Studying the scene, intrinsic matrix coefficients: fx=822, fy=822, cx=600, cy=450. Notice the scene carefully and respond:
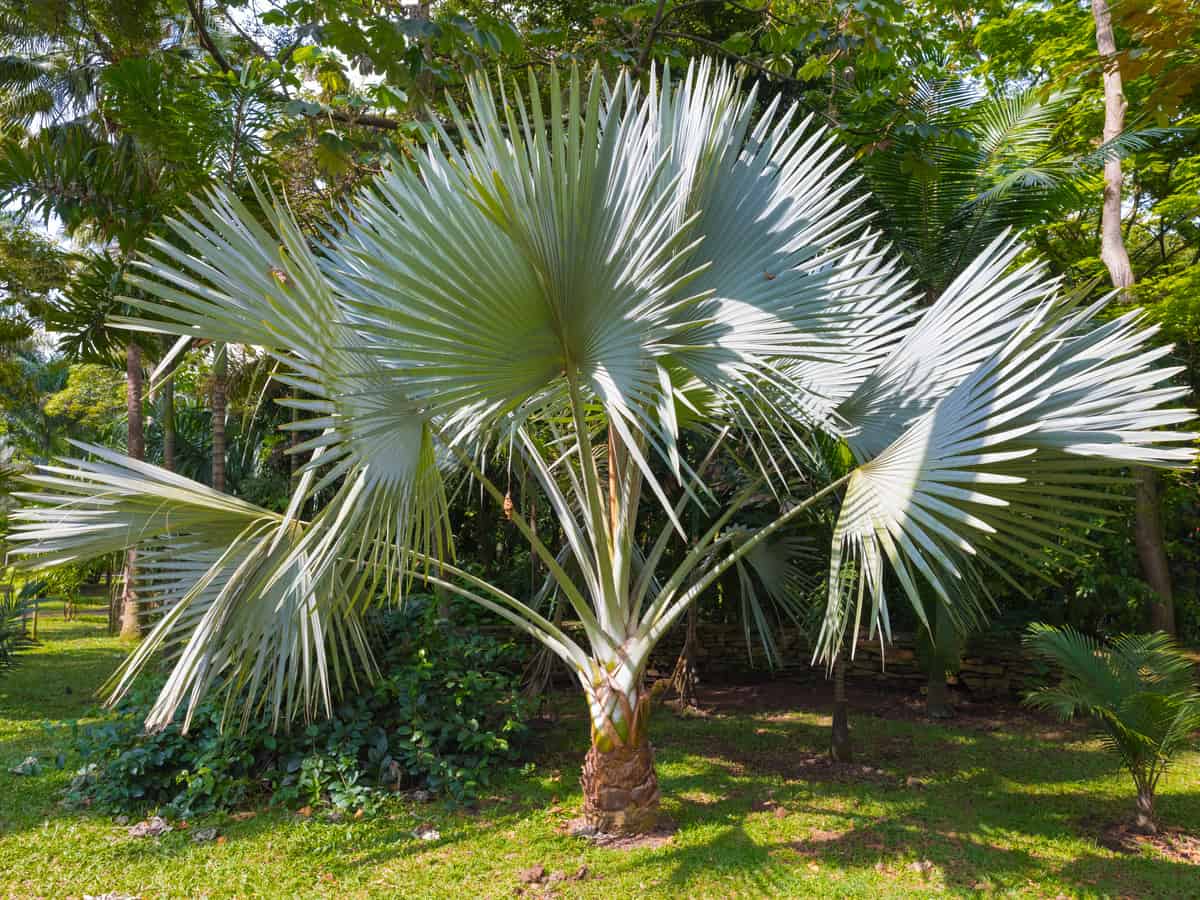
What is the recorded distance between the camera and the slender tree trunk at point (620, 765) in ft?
14.9

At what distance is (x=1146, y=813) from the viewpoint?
472cm

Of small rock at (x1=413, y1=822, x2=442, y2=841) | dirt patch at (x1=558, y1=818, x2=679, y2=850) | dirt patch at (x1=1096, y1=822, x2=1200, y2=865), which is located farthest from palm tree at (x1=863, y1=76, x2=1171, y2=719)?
small rock at (x1=413, y1=822, x2=442, y2=841)

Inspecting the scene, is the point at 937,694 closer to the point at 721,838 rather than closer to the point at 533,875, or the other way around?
the point at 721,838

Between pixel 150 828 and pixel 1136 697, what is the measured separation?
563 centimetres

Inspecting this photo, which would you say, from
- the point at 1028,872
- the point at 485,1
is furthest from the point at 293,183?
the point at 1028,872

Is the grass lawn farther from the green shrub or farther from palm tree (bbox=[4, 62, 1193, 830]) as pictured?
→ palm tree (bbox=[4, 62, 1193, 830])

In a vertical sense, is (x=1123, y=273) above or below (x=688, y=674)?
above

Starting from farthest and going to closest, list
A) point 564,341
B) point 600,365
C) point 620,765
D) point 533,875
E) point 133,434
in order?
point 133,434
point 620,765
point 533,875
point 564,341
point 600,365

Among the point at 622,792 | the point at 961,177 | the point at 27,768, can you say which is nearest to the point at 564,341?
the point at 622,792

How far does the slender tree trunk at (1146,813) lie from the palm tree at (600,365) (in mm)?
2102

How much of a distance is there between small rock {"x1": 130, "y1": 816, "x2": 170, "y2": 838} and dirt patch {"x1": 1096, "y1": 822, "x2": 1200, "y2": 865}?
540 centimetres

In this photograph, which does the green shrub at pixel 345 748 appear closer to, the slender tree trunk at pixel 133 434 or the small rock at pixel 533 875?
the small rock at pixel 533 875

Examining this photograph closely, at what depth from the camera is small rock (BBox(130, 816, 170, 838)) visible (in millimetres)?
4824

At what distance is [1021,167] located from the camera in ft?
22.9
